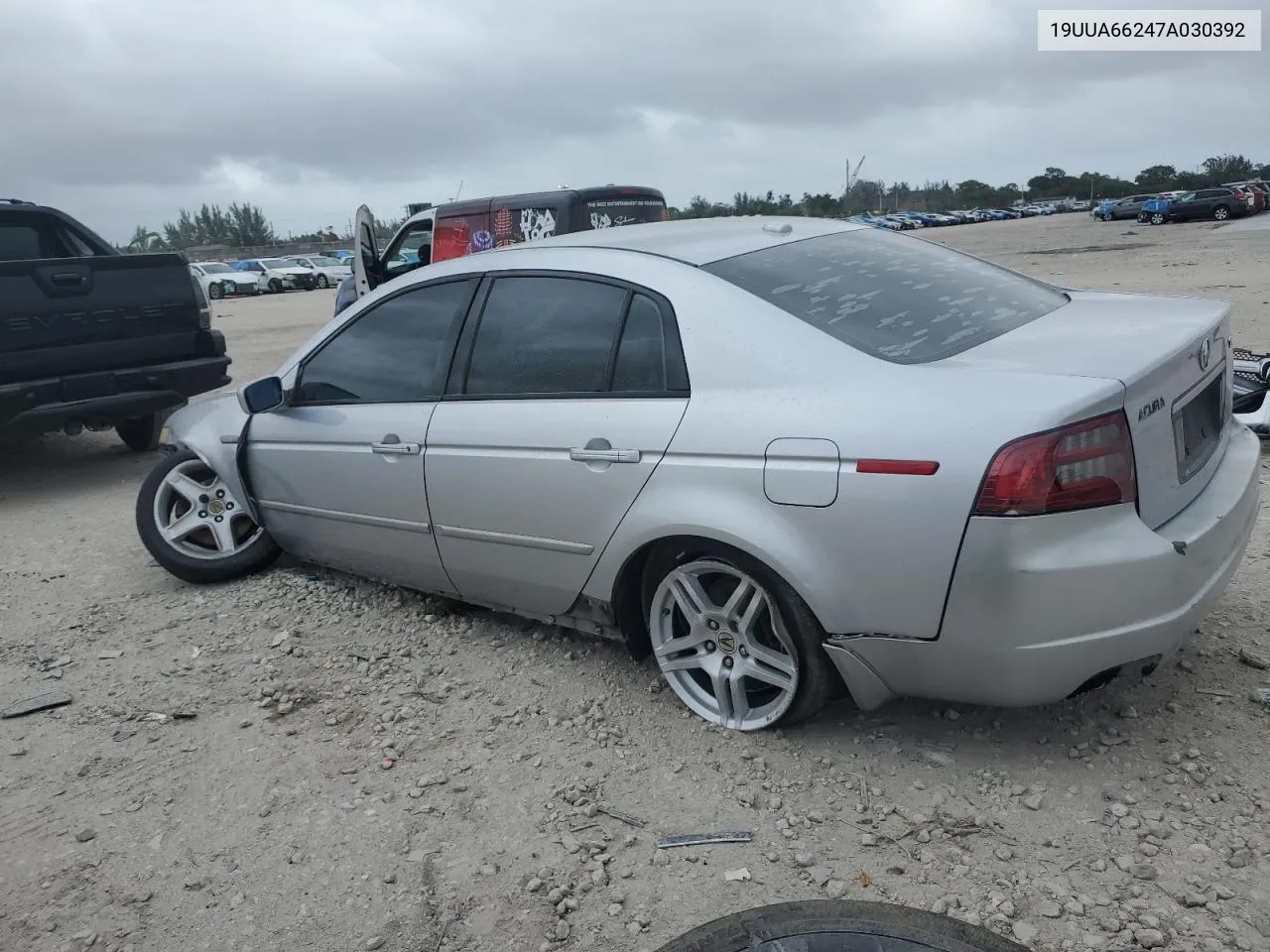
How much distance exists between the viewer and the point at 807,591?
106 inches

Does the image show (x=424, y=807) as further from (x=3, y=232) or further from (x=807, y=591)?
(x=3, y=232)

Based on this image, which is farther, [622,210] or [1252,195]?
[1252,195]

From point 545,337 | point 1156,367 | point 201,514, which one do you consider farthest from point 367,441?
point 1156,367

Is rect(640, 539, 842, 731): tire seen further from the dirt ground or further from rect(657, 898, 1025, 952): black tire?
rect(657, 898, 1025, 952): black tire

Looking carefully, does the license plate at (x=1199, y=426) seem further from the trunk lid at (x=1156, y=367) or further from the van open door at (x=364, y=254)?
the van open door at (x=364, y=254)

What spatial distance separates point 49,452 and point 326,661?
5.85 meters

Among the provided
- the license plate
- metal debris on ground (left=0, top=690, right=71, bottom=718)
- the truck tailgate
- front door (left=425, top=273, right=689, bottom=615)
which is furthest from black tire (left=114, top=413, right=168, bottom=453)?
the license plate

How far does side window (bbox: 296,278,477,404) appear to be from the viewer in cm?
374

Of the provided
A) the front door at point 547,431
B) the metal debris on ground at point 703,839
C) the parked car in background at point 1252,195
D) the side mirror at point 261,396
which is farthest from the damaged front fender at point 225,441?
the parked car in background at point 1252,195

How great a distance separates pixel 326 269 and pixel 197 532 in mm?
37438

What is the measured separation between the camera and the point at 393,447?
12.3 feet

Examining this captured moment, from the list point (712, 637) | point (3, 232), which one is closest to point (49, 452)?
point (3, 232)

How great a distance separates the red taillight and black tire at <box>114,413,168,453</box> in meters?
7.35

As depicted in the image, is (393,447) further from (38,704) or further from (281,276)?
(281,276)
